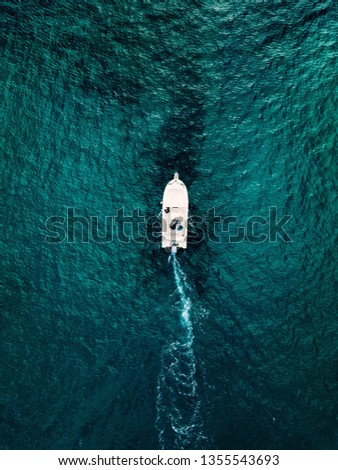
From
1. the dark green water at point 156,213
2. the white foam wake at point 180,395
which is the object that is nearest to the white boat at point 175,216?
the dark green water at point 156,213

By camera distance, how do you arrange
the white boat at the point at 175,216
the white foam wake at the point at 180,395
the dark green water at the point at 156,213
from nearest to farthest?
the white foam wake at the point at 180,395 < the dark green water at the point at 156,213 < the white boat at the point at 175,216

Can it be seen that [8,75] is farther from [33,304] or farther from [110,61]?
[33,304]

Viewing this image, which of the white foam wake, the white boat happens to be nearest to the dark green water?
the white foam wake

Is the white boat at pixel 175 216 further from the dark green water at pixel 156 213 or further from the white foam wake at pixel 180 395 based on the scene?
the white foam wake at pixel 180 395

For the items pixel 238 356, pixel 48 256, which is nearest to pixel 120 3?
pixel 48 256

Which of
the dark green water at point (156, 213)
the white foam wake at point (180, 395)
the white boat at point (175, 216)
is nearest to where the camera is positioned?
the white foam wake at point (180, 395)

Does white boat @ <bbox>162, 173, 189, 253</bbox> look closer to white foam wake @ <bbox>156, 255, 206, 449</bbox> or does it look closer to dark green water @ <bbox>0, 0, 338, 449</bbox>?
dark green water @ <bbox>0, 0, 338, 449</bbox>
